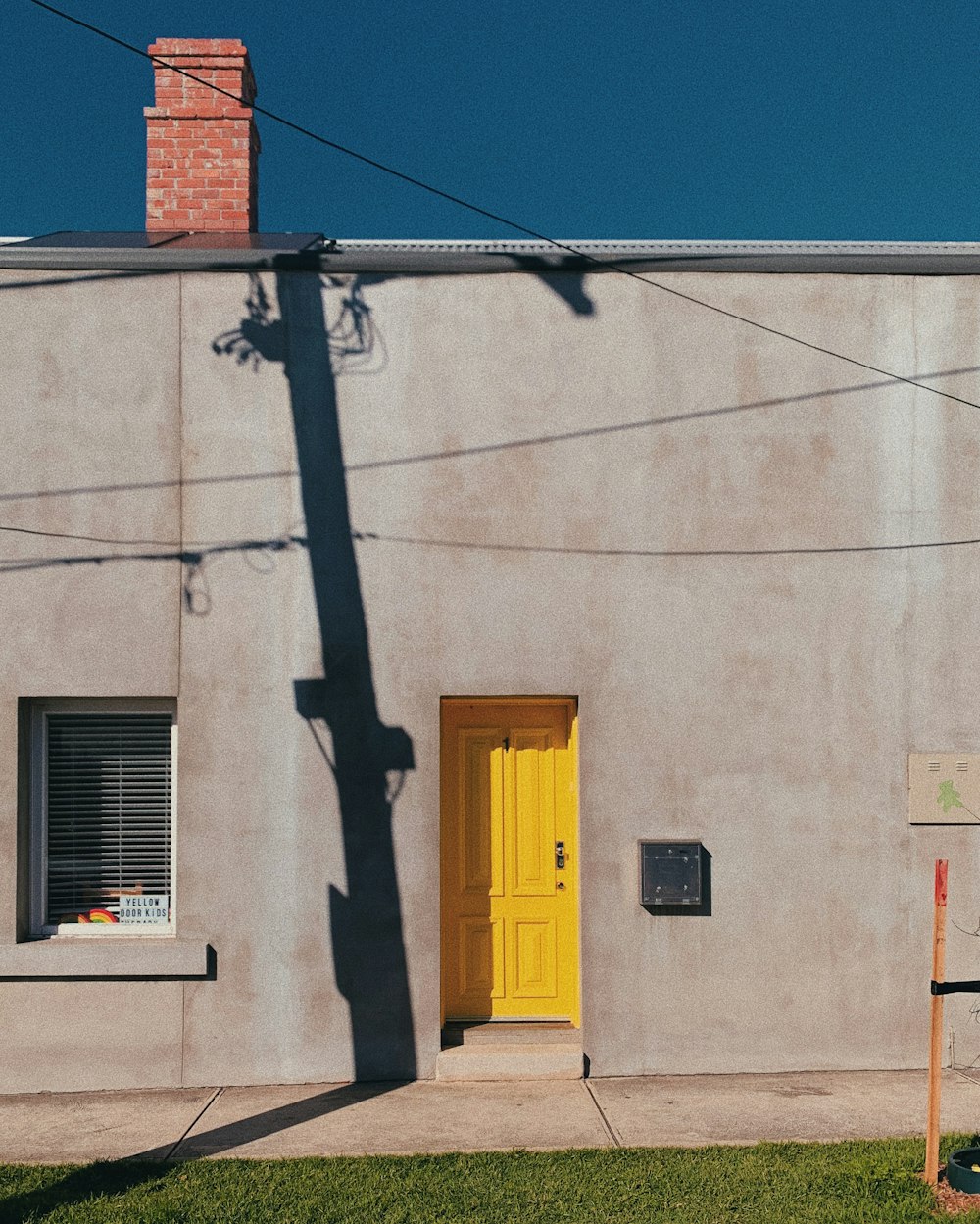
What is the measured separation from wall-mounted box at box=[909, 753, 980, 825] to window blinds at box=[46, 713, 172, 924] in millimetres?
5050

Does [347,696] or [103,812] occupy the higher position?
[347,696]

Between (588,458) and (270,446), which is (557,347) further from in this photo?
(270,446)

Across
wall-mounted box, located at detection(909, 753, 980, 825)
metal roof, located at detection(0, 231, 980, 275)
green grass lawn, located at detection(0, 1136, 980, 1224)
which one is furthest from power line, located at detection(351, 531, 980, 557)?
green grass lawn, located at detection(0, 1136, 980, 1224)

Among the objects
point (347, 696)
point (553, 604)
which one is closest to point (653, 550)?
point (553, 604)

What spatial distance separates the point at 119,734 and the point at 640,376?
431 cm

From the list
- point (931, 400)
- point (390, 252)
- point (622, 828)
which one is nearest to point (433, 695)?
point (622, 828)

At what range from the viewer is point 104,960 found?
286 inches

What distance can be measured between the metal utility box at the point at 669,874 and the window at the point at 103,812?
125 inches

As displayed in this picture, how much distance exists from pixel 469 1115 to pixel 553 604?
10.6 feet

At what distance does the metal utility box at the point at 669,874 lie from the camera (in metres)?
7.44

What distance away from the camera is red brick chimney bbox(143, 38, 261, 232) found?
30.4 ft

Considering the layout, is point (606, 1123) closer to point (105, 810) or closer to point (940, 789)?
point (940, 789)

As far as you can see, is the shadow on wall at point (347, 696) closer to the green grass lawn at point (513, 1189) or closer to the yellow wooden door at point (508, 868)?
the yellow wooden door at point (508, 868)

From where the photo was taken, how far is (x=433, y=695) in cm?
759
